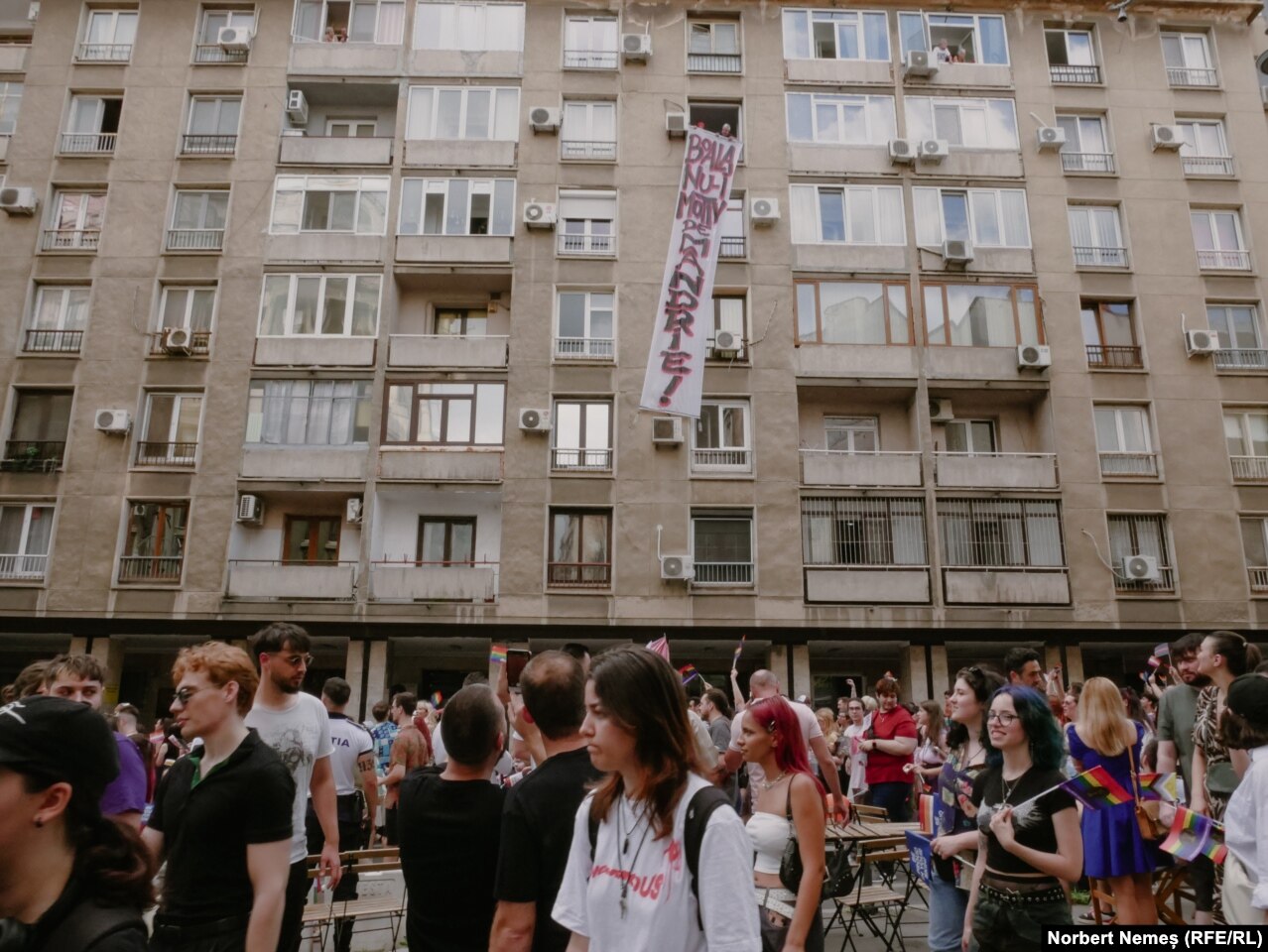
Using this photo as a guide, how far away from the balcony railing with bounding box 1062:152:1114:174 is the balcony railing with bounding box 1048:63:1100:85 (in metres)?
2.40

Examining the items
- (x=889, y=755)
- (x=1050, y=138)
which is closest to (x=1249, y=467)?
(x=1050, y=138)

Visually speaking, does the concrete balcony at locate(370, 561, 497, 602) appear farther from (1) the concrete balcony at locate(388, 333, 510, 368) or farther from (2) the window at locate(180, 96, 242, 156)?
(2) the window at locate(180, 96, 242, 156)

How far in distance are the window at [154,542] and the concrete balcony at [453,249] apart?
876 cm

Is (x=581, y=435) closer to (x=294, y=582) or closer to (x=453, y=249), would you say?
(x=453, y=249)

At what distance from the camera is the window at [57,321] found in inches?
936

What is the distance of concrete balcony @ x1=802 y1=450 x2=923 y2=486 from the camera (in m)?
23.2

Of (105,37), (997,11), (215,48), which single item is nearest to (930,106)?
(997,11)

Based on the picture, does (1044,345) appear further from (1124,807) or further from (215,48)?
(215,48)

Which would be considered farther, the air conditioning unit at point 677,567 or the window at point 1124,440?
the window at point 1124,440

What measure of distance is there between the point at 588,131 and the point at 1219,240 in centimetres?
1818

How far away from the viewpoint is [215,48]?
25.9 metres

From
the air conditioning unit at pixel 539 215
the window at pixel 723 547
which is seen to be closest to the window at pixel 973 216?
the window at pixel 723 547

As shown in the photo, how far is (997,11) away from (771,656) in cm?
2034

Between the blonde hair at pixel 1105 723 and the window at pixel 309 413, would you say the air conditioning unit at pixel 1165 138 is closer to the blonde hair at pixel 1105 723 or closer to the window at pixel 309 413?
the window at pixel 309 413
